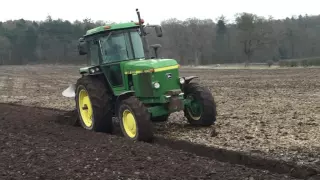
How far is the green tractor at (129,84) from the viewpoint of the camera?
8.96 m

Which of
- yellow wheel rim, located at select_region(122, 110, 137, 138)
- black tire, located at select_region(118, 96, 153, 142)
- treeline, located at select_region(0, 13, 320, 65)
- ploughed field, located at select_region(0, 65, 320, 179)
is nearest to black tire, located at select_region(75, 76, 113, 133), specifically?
ploughed field, located at select_region(0, 65, 320, 179)

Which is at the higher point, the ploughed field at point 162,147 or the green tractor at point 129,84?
the green tractor at point 129,84

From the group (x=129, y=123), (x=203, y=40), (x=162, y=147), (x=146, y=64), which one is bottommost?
(x=162, y=147)

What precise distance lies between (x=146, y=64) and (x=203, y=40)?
69.0 meters

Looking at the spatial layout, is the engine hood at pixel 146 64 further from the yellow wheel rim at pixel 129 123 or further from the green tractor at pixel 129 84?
the yellow wheel rim at pixel 129 123

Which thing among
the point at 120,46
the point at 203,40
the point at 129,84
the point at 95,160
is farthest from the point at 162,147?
the point at 203,40

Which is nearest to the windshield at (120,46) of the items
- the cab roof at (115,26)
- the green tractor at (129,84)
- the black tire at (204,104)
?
the green tractor at (129,84)

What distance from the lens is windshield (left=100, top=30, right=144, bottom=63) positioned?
9.67 meters

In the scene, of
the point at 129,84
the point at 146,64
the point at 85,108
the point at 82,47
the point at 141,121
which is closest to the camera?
the point at 141,121

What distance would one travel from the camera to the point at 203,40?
77.1 m

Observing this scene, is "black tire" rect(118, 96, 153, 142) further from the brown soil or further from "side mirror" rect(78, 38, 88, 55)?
"side mirror" rect(78, 38, 88, 55)

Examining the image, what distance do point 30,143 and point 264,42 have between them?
56.8 metres

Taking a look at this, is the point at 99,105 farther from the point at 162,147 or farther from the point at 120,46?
the point at 162,147

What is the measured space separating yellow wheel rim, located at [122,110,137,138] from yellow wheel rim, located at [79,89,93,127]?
1.66 m
